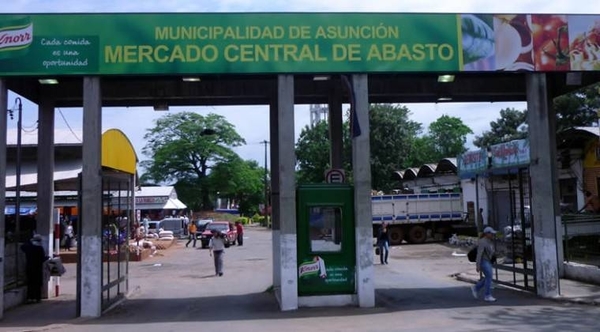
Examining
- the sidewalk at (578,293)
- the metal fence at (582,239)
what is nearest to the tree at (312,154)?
the metal fence at (582,239)

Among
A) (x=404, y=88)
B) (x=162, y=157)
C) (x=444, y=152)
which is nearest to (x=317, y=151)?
(x=162, y=157)

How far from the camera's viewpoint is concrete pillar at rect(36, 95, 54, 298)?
1611cm

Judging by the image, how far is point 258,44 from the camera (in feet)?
44.8

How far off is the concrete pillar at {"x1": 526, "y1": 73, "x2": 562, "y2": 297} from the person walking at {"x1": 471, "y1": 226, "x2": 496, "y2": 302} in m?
1.03

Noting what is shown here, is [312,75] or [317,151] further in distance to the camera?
[317,151]

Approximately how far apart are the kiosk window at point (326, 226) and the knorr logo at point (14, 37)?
7.36 meters

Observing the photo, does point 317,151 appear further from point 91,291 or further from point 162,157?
point 91,291

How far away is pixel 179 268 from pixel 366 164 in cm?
1507

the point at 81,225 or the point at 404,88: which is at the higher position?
the point at 404,88

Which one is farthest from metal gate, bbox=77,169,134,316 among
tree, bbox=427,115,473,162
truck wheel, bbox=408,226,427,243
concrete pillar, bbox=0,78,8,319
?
tree, bbox=427,115,473,162

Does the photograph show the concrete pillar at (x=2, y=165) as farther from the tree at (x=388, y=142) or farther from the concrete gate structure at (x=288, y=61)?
the tree at (x=388, y=142)

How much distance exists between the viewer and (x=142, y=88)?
53.6 feet

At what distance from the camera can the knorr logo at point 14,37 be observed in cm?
1332

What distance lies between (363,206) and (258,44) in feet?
14.3
